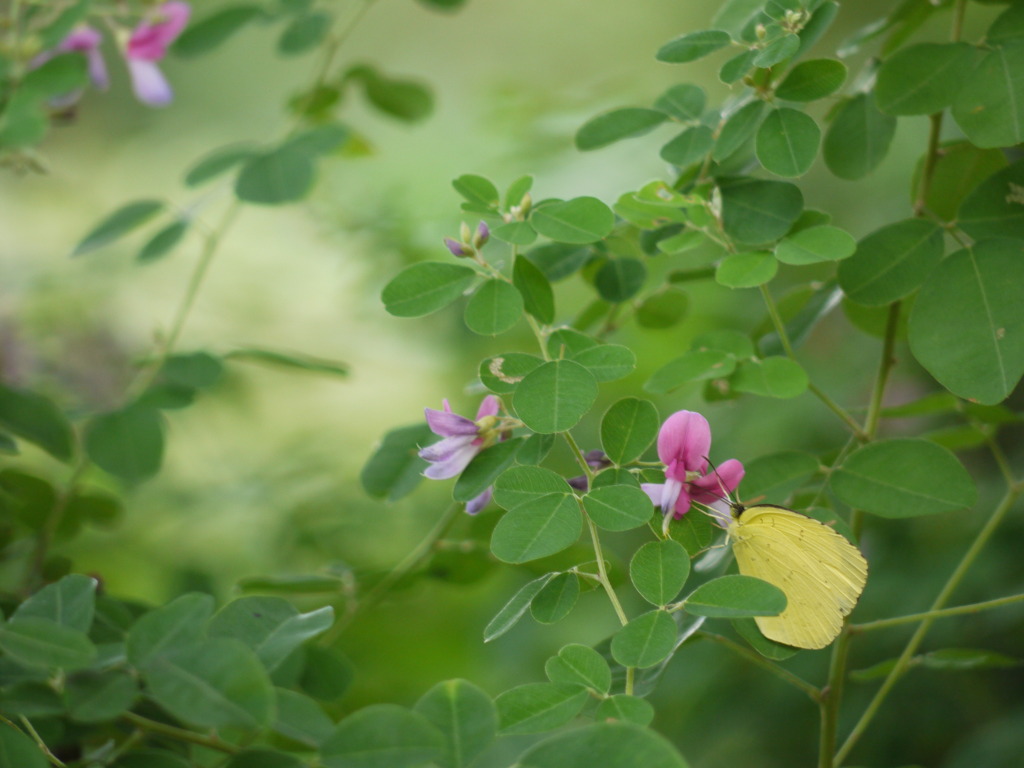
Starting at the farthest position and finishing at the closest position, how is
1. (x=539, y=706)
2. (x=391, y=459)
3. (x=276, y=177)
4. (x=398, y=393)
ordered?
(x=398, y=393) < (x=276, y=177) < (x=391, y=459) < (x=539, y=706)

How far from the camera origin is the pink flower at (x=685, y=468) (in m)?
0.57

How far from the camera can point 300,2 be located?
1163 mm

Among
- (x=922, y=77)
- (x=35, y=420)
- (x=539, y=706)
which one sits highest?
(x=922, y=77)

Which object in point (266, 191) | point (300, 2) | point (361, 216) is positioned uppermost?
point (300, 2)

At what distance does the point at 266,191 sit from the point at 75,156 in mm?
2023

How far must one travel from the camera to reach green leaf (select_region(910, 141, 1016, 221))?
0.74 metres

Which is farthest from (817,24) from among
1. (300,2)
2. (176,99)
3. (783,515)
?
(176,99)

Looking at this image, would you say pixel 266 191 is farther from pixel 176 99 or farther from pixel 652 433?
pixel 176 99

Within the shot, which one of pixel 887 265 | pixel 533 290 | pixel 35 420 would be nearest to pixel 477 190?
pixel 533 290

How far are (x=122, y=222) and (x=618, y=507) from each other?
83 centimetres

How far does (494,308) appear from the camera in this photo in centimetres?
63

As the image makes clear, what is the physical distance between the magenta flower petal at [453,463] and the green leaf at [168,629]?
0.18 metres

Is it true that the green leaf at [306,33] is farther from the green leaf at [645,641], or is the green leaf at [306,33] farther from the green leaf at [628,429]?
the green leaf at [645,641]

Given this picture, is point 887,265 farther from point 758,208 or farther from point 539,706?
point 539,706
